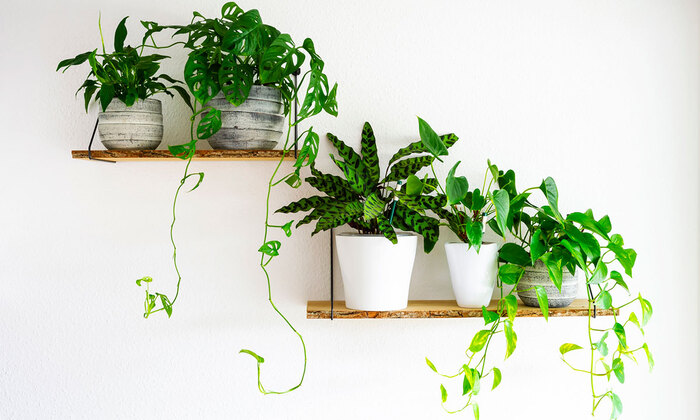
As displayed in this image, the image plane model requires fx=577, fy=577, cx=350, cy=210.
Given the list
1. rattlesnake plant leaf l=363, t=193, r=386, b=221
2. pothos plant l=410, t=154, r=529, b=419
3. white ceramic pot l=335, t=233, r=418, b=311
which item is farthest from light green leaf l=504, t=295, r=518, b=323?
rattlesnake plant leaf l=363, t=193, r=386, b=221

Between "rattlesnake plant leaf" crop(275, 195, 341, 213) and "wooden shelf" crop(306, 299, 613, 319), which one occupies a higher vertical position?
"rattlesnake plant leaf" crop(275, 195, 341, 213)

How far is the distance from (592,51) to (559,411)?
2.92ft

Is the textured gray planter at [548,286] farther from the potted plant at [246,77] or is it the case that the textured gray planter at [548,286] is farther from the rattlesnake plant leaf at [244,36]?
the rattlesnake plant leaf at [244,36]

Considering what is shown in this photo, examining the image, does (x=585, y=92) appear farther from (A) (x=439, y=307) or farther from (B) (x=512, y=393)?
(B) (x=512, y=393)

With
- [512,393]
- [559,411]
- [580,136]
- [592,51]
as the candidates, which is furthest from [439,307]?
[592,51]

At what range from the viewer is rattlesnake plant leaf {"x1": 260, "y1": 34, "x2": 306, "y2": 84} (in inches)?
44.1

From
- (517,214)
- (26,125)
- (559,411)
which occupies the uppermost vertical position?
(26,125)

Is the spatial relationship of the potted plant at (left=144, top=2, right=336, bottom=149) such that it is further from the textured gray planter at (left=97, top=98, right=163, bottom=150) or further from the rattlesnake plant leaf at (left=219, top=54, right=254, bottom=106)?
the textured gray planter at (left=97, top=98, right=163, bottom=150)

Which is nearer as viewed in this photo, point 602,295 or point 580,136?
point 602,295

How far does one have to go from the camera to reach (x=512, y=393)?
4.63ft

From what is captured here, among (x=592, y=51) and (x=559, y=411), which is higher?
(x=592, y=51)

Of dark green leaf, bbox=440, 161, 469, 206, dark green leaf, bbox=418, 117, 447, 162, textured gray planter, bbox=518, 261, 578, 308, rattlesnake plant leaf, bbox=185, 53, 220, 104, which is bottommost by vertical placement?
textured gray planter, bbox=518, 261, 578, 308

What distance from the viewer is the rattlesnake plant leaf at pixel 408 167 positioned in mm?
1288

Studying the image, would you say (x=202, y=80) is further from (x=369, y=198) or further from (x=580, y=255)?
(x=580, y=255)
